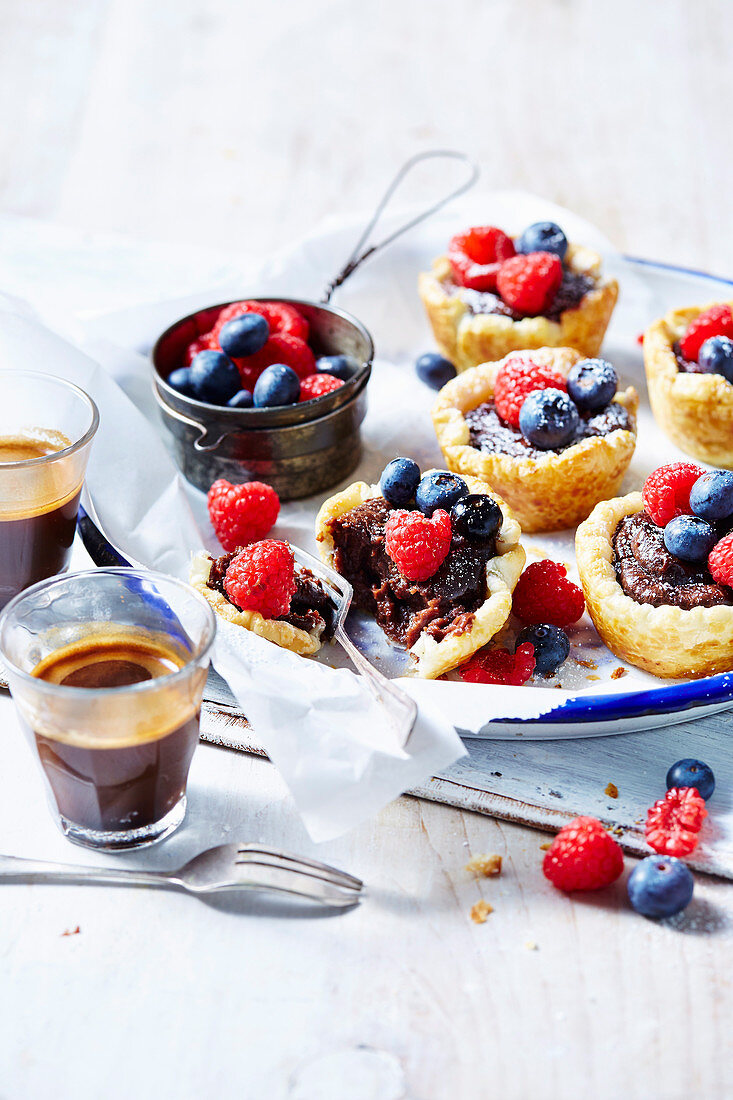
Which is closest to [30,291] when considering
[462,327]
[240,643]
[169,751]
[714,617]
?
[462,327]

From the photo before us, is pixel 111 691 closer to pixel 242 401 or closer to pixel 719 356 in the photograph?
pixel 242 401

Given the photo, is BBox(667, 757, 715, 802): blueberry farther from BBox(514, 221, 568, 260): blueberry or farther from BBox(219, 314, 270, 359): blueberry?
BBox(514, 221, 568, 260): blueberry

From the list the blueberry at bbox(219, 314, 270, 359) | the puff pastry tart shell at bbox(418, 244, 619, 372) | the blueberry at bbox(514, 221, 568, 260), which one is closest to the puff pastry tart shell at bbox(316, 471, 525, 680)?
the blueberry at bbox(219, 314, 270, 359)

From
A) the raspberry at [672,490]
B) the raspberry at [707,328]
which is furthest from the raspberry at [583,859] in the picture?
the raspberry at [707,328]

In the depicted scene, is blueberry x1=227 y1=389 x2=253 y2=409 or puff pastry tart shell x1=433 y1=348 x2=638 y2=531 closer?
puff pastry tart shell x1=433 y1=348 x2=638 y2=531

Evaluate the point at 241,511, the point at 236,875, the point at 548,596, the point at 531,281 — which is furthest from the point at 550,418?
the point at 236,875

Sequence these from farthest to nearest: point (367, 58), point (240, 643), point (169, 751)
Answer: point (367, 58), point (240, 643), point (169, 751)

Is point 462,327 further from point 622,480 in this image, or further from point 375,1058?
point 375,1058
